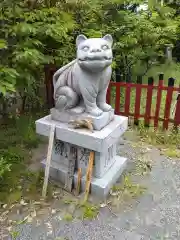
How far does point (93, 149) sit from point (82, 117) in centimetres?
46

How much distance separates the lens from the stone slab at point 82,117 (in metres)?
3.38

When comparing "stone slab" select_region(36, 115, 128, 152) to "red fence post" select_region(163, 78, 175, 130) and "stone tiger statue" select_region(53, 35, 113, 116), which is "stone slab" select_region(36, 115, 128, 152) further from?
"red fence post" select_region(163, 78, 175, 130)

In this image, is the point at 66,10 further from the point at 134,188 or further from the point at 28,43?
the point at 134,188

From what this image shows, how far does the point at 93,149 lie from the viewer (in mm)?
3309

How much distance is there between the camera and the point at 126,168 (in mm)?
4262

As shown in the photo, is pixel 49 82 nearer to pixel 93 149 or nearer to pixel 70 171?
pixel 70 171

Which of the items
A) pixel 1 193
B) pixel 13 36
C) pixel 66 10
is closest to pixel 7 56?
pixel 13 36

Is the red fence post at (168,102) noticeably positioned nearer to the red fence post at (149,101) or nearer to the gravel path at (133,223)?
the red fence post at (149,101)

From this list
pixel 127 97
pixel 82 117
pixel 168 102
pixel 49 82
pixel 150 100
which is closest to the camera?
pixel 82 117

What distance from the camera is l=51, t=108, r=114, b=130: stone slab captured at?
3.38 m

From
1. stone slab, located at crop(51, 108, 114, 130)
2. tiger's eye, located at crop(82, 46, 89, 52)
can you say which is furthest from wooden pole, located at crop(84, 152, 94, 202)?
tiger's eye, located at crop(82, 46, 89, 52)

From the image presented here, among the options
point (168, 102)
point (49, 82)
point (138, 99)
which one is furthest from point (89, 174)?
point (49, 82)

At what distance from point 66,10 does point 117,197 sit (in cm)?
398

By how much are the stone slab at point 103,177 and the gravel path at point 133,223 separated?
0.27m
